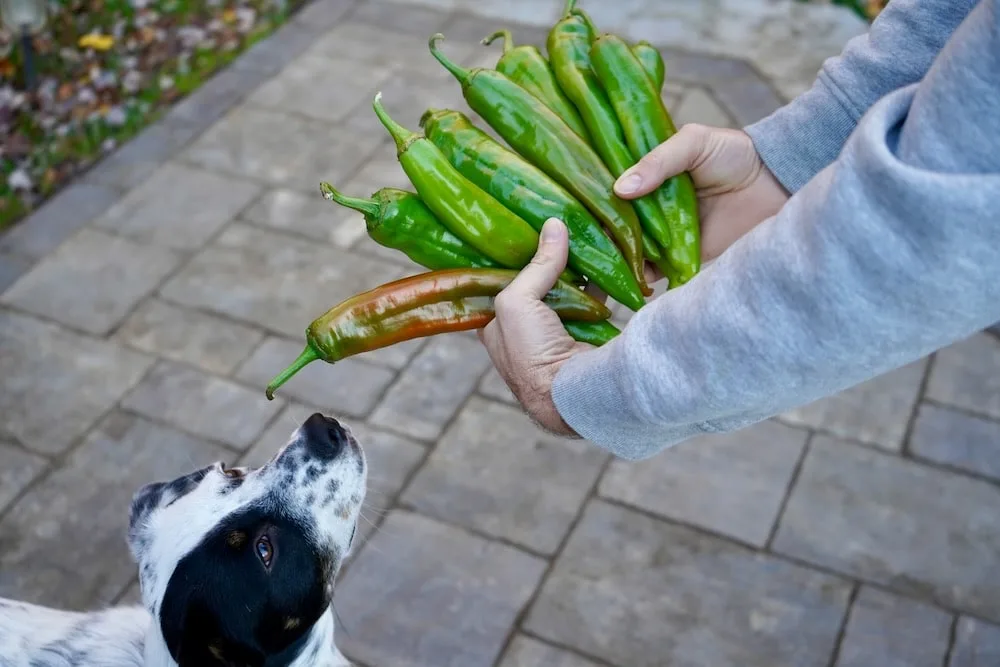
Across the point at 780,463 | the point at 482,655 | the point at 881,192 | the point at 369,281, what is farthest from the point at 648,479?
the point at 881,192

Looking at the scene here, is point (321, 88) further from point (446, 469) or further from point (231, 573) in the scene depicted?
point (231, 573)

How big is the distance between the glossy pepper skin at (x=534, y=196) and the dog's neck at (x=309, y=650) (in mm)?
1086

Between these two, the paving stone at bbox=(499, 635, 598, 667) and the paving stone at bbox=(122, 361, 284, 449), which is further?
the paving stone at bbox=(122, 361, 284, 449)

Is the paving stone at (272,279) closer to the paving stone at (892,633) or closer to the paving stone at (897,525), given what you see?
the paving stone at (897,525)

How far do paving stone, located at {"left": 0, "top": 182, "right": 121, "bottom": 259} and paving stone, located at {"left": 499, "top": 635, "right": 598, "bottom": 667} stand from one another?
9.97 feet

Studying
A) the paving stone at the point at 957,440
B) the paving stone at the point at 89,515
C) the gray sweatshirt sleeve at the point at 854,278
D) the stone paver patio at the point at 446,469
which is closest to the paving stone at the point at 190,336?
the stone paver patio at the point at 446,469

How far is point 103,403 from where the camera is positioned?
4.23 metres

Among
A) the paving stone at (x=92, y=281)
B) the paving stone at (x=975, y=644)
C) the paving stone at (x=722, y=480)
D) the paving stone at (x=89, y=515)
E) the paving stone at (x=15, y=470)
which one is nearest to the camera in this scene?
the paving stone at (x=975, y=644)

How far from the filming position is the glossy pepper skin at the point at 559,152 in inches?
89.7

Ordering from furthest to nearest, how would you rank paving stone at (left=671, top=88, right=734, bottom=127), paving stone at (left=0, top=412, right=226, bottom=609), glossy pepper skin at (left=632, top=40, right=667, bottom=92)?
paving stone at (left=671, top=88, right=734, bottom=127) → paving stone at (left=0, top=412, right=226, bottom=609) → glossy pepper skin at (left=632, top=40, right=667, bottom=92)

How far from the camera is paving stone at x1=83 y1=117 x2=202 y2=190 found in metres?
5.38

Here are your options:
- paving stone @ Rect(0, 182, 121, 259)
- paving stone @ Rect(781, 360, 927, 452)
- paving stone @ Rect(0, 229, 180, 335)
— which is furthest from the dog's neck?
paving stone @ Rect(0, 182, 121, 259)

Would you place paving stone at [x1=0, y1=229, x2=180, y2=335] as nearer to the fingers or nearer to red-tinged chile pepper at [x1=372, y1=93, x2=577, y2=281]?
red-tinged chile pepper at [x1=372, y1=93, x2=577, y2=281]

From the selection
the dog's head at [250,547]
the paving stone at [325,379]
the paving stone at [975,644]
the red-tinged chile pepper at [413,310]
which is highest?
the red-tinged chile pepper at [413,310]
